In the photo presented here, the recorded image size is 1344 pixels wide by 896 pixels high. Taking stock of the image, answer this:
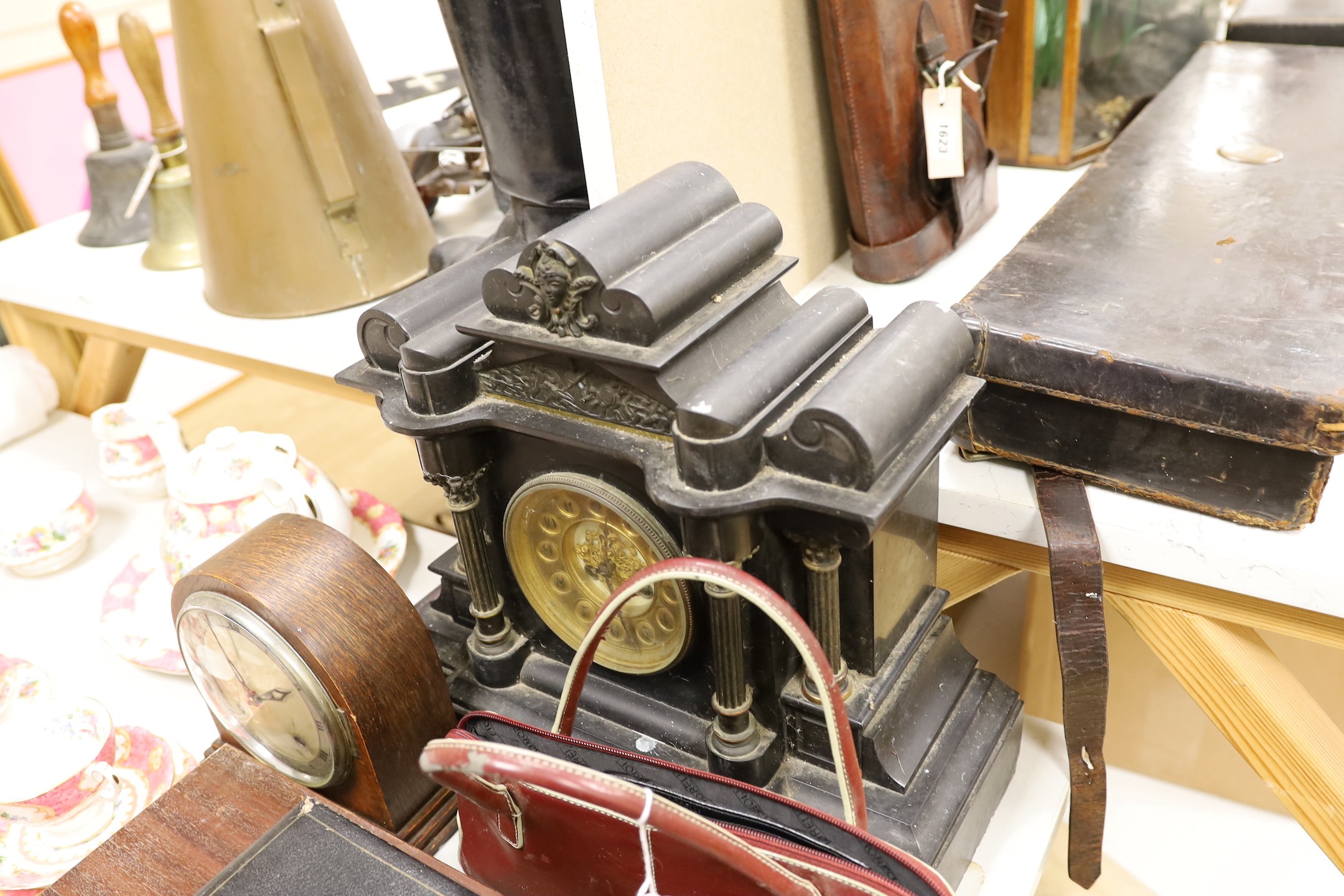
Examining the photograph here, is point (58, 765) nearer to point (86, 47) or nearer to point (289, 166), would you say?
point (289, 166)

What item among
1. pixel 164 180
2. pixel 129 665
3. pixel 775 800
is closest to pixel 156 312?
pixel 164 180

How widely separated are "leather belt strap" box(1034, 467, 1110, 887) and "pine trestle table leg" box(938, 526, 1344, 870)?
0.08 m

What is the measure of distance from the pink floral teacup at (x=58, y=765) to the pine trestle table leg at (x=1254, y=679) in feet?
3.00

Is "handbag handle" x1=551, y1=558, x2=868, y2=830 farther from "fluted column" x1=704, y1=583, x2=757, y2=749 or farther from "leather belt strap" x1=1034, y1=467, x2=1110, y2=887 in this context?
"leather belt strap" x1=1034, y1=467, x2=1110, y2=887

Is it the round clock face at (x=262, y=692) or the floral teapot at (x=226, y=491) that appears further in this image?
the floral teapot at (x=226, y=491)

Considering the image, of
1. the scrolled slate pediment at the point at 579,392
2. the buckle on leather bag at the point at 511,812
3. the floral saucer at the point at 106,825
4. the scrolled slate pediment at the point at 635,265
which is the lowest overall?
the floral saucer at the point at 106,825

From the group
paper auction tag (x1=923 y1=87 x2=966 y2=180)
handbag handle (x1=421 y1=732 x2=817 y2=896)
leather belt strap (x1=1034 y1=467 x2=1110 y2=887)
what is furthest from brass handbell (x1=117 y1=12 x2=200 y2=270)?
leather belt strap (x1=1034 y1=467 x2=1110 y2=887)

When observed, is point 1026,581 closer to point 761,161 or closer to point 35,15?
point 761,161

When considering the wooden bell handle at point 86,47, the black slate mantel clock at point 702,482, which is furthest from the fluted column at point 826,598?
the wooden bell handle at point 86,47

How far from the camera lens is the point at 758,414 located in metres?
0.65

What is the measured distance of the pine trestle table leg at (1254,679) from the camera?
2.60 ft

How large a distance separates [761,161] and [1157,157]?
17.5 inches

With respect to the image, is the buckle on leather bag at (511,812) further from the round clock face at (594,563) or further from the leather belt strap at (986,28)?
the leather belt strap at (986,28)

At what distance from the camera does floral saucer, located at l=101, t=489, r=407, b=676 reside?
3.83 feet
